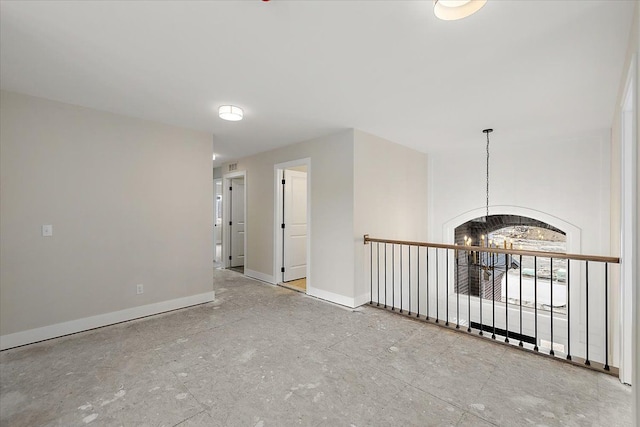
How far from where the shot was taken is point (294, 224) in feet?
17.4

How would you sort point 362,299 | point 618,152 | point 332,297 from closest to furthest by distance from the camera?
point 618,152 < point 362,299 < point 332,297

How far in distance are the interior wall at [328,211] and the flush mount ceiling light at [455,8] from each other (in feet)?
7.69

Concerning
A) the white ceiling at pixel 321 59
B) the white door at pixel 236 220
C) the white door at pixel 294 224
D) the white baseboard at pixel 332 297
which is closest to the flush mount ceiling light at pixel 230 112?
the white ceiling at pixel 321 59

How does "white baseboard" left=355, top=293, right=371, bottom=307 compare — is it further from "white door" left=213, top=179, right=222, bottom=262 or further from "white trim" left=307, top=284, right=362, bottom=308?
"white door" left=213, top=179, right=222, bottom=262

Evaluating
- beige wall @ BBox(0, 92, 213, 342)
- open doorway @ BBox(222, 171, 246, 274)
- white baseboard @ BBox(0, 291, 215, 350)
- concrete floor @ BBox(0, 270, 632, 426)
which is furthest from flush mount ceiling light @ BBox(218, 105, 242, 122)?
open doorway @ BBox(222, 171, 246, 274)

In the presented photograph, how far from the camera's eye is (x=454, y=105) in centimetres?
306

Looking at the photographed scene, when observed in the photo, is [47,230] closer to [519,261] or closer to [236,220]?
[236,220]

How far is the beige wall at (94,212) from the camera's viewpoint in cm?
272

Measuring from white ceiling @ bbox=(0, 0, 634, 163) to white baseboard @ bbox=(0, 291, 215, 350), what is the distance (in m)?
2.35

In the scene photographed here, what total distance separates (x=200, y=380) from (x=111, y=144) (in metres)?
2.82

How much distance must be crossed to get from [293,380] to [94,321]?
250 cm

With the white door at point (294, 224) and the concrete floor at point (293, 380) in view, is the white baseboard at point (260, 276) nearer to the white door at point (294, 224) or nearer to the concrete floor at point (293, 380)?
the white door at point (294, 224)

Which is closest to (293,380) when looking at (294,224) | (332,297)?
(332,297)

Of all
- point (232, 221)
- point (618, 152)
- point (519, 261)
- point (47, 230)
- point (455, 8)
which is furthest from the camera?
point (232, 221)
